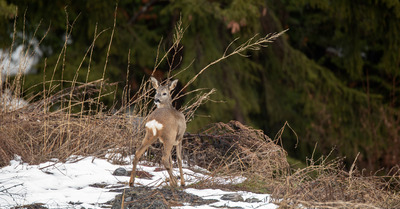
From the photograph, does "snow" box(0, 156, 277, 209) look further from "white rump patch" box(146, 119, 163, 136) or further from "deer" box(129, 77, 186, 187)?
"white rump patch" box(146, 119, 163, 136)

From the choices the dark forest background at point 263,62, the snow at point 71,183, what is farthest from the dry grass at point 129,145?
the dark forest background at point 263,62

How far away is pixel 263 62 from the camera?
1262 cm

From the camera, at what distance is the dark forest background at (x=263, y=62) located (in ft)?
35.6

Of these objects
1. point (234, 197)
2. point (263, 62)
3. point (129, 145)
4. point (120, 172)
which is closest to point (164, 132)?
point (234, 197)

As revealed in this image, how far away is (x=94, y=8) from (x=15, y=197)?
7394 mm

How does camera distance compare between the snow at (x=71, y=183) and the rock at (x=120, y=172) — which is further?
the rock at (x=120, y=172)

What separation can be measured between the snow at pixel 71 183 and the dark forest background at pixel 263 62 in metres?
5.14

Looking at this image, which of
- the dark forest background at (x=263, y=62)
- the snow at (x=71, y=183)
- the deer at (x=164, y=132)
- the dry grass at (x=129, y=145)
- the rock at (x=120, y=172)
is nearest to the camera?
the snow at (x=71, y=183)

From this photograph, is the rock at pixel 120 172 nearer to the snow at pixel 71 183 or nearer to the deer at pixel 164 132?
the snow at pixel 71 183

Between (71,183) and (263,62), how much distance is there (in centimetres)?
830

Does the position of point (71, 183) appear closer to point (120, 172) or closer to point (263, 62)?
point (120, 172)

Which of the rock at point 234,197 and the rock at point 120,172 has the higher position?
the rock at point 234,197

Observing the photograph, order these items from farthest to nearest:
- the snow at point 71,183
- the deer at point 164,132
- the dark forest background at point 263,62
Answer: the dark forest background at point 263,62 → the deer at point 164,132 → the snow at point 71,183

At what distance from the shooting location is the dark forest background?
10859 millimetres
